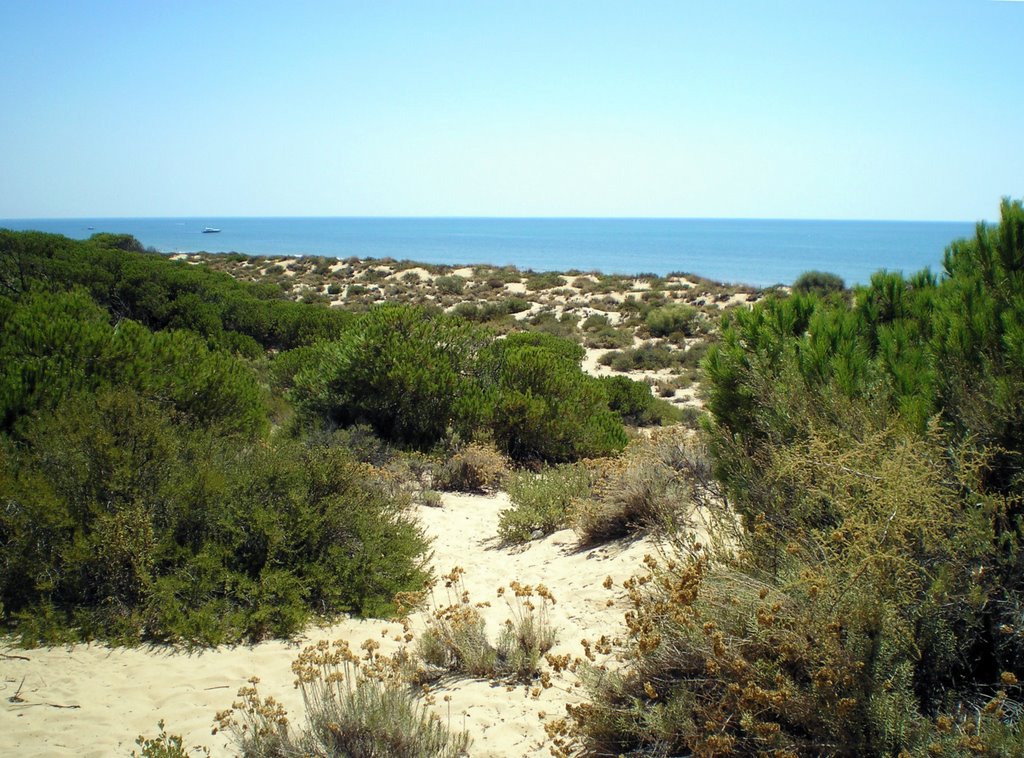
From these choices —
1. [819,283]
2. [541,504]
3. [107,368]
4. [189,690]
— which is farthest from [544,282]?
[189,690]

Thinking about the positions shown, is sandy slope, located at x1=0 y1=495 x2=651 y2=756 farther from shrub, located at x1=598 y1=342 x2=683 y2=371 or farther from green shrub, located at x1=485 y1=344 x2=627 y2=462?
shrub, located at x1=598 y1=342 x2=683 y2=371

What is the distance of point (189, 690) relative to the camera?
4.61 metres

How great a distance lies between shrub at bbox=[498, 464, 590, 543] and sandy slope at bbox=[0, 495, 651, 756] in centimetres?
173

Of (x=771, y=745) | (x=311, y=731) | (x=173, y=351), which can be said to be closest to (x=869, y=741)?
(x=771, y=745)

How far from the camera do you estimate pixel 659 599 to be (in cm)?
391

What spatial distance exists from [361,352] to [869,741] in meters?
9.93

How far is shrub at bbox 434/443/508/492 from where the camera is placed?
1070 cm

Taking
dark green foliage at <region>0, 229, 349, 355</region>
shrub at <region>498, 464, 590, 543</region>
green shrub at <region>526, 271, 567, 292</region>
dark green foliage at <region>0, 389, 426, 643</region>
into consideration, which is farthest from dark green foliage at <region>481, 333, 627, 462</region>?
green shrub at <region>526, 271, 567, 292</region>

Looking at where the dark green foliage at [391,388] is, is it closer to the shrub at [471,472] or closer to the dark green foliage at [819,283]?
the shrub at [471,472]

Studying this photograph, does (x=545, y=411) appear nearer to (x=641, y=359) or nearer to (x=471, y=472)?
(x=471, y=472)

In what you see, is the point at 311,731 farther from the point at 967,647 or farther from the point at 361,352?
the point at 361,352

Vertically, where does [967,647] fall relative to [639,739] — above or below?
above

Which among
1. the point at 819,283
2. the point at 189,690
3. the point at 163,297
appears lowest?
the point at 189,690

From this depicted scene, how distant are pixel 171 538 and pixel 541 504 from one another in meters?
4.04
